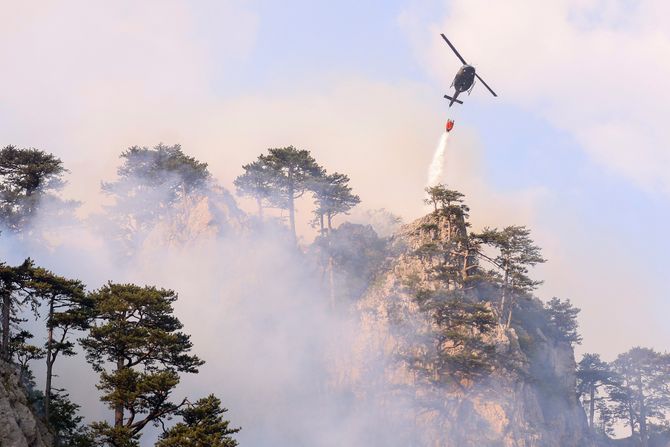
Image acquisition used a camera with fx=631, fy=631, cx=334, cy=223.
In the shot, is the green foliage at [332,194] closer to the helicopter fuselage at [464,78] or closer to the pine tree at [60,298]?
the helicopter fuselage at [464,78]

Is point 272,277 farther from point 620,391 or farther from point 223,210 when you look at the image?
point 620,391

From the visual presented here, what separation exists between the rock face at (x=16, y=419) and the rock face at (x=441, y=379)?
131 feet

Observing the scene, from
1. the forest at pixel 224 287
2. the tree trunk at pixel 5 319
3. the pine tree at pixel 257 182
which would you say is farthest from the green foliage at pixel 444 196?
the tree trunk at pixel 5 319

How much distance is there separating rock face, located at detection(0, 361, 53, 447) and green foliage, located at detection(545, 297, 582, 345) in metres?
69.8

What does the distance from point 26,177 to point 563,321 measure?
7101 cm

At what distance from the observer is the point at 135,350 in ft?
135

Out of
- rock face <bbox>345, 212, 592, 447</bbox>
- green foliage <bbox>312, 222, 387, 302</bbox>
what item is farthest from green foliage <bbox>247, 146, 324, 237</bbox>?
rock face <bbox>345, 212, 592, 447</bbox>

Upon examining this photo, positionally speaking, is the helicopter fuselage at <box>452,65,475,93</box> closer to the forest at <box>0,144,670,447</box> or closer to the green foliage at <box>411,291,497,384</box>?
the forest at <box>0,144,670,447</box>

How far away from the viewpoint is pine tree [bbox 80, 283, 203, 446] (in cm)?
3722

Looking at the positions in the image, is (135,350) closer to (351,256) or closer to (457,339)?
(457,339)

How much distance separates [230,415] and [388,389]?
17.4 meters

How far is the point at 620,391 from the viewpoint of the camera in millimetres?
94688

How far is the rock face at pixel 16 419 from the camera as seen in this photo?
32.9 meters

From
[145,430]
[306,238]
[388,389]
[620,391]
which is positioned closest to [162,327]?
[145,430]
